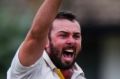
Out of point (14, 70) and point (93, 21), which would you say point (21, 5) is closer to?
point (93, 21)

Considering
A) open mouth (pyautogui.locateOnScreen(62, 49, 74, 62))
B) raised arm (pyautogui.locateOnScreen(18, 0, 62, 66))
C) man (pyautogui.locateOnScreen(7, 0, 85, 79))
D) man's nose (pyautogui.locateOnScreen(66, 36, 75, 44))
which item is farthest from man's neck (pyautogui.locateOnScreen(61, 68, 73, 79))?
raised arm (pyautogui.locateOnScreen(18, 0, 62, 66))

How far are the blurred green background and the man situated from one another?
668cm

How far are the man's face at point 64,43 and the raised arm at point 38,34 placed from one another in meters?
0.40

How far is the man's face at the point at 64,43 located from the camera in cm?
636

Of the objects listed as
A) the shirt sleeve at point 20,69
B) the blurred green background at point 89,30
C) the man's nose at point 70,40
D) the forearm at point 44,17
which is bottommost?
the blurred green background at point 89,30

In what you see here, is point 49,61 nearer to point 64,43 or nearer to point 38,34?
point 64,43

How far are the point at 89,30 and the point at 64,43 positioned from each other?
30.6 ft

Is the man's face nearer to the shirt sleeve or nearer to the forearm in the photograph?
the shirt sleeve

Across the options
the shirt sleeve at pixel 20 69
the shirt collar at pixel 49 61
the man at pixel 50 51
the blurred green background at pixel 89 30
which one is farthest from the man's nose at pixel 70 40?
the blurred green background at pixel 89 30

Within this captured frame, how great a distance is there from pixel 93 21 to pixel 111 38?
1136 millimetres

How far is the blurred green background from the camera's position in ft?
44.9

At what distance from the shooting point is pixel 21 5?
1522 centimetres

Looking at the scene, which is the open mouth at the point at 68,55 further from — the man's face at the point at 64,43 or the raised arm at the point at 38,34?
the raised arm at the point at 38,34

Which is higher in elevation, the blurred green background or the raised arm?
the raised arm
